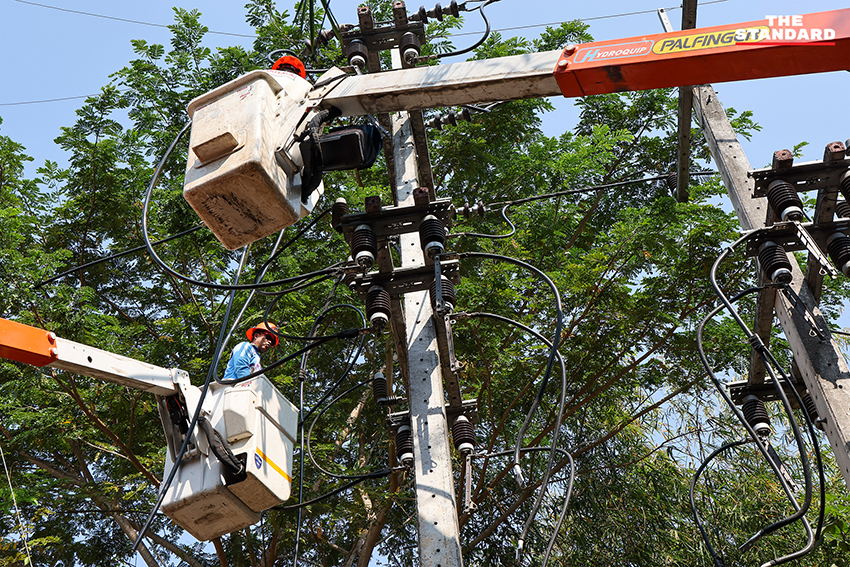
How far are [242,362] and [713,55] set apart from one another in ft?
13.9

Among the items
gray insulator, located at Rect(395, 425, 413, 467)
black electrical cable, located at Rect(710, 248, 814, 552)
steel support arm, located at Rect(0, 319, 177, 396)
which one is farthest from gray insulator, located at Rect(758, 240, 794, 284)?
steel support arm, located at Rect(0, 319, 177, 396)

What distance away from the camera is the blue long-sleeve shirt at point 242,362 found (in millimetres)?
6230

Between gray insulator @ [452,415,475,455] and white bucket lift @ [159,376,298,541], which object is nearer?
white bucket lift @ [159,376,298,541]

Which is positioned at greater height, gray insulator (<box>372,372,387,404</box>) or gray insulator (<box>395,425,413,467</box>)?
gray insulator (<box>372,372,387,404</box>)

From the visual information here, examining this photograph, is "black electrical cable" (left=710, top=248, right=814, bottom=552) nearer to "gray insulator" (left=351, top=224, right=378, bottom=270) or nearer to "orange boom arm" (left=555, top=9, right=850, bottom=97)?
"orange boom arm" (left=555, top=9, right=850, bottom=97)

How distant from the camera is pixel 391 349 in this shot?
10.2 m

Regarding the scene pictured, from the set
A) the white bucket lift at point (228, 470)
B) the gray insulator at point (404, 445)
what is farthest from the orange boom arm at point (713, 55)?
the white bucket lift at point (228, 470)

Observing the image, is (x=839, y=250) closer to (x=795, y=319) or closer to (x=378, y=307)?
(x=795, y=319)

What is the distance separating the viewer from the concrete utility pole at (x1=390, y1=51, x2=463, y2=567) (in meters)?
4.40

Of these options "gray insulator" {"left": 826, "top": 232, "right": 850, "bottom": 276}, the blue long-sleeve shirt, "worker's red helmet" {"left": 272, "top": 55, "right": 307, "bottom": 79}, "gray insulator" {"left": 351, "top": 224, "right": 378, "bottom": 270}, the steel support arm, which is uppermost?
"worker's red helmet" {"left": 272, "top": 55, "right": 307, "bottom": 79}

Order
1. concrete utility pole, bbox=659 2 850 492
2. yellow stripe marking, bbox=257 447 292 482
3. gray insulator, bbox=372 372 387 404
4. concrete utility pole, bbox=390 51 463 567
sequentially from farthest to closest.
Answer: gray insulator, bbox=372 372 387 404 → yellow stripe marking, bbox=257 447 292 482 → concrete utility pole, bbox=659 2 850 492 → concrete utility pole, bbox=390 51 463 567

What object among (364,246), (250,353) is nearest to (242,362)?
(250,353)

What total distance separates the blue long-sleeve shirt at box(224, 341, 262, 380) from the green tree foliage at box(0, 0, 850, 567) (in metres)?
2.14

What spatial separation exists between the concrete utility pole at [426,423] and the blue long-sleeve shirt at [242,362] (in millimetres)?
1673
